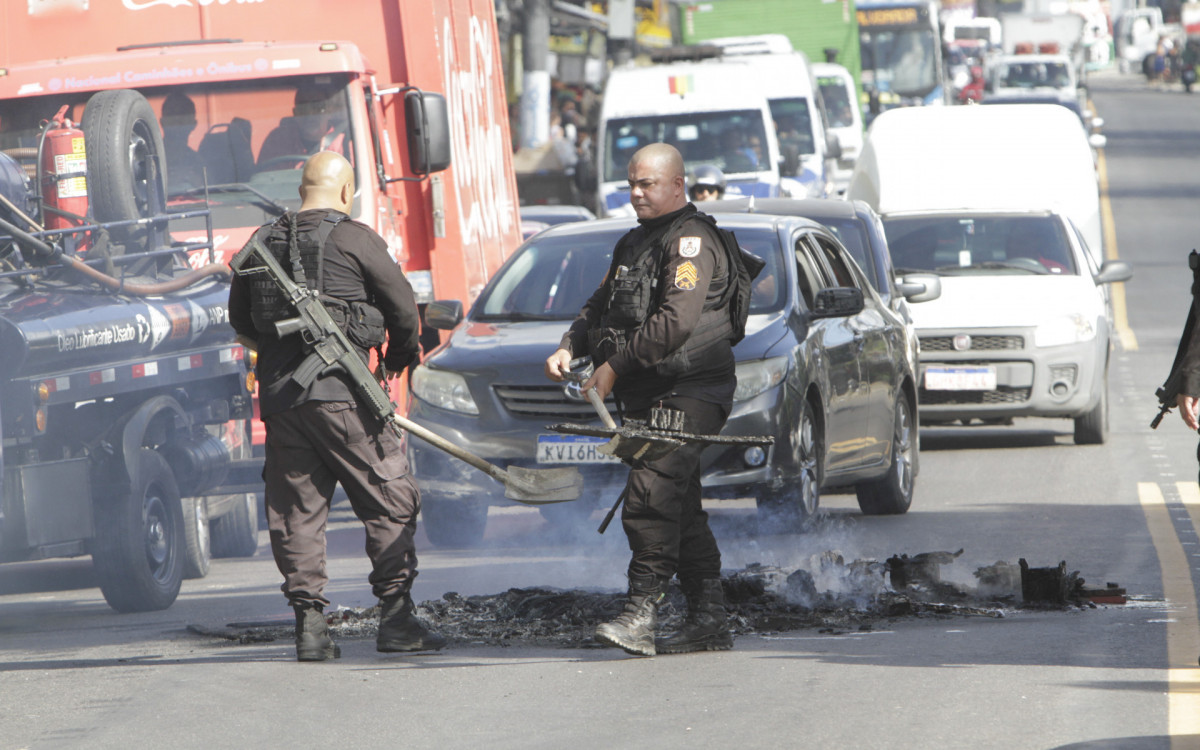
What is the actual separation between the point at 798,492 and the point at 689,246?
3.16m

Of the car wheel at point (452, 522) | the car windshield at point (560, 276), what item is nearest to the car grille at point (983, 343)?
the car windshield at point (560, 276)

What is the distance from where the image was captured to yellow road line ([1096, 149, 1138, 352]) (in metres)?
23.5

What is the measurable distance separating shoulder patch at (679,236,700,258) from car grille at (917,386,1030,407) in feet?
25.1

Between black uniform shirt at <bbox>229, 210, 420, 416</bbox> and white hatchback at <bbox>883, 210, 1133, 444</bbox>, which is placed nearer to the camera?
black uniform shirt at <bbox>229, 210, 420, 416</bbox>

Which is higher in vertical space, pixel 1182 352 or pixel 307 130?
pixel 307 130

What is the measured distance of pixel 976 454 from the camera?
550 inches

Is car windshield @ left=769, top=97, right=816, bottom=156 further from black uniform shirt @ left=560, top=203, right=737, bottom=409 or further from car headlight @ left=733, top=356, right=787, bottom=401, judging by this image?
black uniform shirt @ left=560, top=203, right=737, bottom=409

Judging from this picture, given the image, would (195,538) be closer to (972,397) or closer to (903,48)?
(972,397)

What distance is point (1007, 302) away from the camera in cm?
1408

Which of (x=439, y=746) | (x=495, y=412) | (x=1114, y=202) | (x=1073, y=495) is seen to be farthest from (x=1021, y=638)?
(x=1114, y=202)

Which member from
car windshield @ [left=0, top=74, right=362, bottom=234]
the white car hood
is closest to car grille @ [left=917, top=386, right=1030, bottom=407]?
the white car hood

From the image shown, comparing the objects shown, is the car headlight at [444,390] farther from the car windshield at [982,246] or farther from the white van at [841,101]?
the white van at [841,101]

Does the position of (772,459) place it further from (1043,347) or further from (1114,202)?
(1114,202)

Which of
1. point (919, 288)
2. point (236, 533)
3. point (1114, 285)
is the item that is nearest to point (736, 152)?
point (919, 288)
